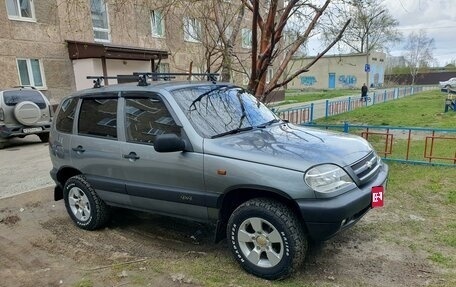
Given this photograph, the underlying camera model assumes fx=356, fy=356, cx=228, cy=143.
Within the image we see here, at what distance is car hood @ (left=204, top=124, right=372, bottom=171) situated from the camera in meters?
3.03

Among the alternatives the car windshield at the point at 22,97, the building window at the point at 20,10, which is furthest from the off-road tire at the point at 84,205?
the building window at the point at 20,10

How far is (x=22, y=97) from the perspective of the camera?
10742 millimetres

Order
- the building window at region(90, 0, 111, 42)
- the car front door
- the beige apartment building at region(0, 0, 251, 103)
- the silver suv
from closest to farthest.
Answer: the silver suv
the car front door
the beige apartment building at region(0, 0, 251, 103)
the building window at region(90, 0, 111, 42)

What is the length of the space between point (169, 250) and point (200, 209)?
0.76 metres

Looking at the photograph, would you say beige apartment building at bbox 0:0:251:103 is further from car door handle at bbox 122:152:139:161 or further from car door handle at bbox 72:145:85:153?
car door handle at bbox 122:152:139:161

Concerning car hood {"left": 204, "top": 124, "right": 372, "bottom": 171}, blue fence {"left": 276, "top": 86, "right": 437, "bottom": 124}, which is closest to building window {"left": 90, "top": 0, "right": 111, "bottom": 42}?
blue fence {"left": 276, "top": 86, "right": 437, "bottom": 124}

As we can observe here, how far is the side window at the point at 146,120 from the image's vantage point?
3676 millimetres

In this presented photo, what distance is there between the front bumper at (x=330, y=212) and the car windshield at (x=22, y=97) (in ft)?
34.1

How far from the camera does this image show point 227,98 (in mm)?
4148

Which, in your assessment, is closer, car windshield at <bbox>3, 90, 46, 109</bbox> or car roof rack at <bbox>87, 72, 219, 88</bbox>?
car roof rack at <bbox>87, 72, 219, 88</bbox>

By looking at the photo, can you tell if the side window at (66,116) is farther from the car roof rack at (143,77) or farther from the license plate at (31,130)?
the license plate at (31,130)

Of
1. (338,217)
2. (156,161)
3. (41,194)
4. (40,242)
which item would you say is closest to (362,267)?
(338,217)

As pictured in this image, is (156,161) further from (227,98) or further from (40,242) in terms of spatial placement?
(40,242)

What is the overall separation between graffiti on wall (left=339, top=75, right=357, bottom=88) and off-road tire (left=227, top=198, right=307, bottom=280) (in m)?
45.3
